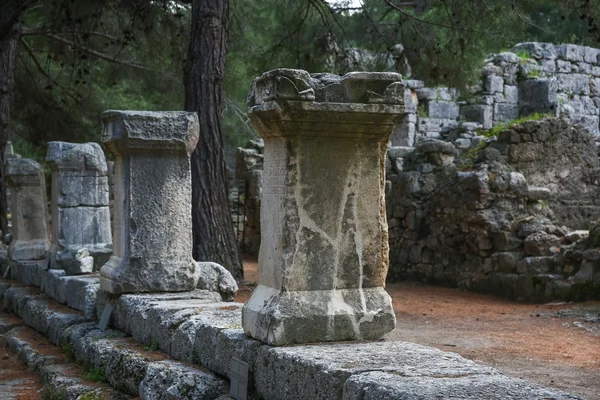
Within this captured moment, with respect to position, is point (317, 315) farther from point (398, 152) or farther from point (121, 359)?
point (398, 152)

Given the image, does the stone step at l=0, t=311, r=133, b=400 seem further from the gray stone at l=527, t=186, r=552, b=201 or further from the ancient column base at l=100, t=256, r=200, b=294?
the gray stone at l=527, t=186, r=552, b=201

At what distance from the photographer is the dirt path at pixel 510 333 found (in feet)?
22.2

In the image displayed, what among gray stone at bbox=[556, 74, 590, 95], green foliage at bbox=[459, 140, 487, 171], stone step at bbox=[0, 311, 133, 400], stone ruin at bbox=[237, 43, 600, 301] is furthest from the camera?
gray stone at bbox=[556, 74, 590, 95]

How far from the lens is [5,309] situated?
395 inches

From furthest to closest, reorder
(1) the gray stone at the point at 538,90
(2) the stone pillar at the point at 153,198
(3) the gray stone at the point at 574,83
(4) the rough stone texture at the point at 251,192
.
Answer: (3) the gray stone at the point at 574,83
(1) the gray stone at the point at 538,90
(4) the rough stone texture at the point at 251,192
(2) the stone pillar at the point at 153,198

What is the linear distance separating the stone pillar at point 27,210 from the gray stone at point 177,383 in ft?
19.5

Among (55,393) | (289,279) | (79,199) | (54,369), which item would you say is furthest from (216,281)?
(79,199)

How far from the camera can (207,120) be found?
1078 cm

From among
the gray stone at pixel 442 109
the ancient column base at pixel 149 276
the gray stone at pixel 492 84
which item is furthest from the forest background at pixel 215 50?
the ancient column base at pixel 149 276

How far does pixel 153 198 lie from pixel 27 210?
470 centimetres

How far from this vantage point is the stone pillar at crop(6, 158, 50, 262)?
34.4ft

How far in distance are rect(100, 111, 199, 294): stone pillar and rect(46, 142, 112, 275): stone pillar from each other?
2811 mm

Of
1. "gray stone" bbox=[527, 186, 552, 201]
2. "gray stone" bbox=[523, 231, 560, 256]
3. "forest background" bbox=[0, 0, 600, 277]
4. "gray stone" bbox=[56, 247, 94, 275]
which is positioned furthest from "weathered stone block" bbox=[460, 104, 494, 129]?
"gray stone" bbox=[56, 247, 94, 275]

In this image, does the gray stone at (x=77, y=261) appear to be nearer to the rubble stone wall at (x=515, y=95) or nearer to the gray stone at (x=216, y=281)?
the gray stone at (x=216, y=281)
